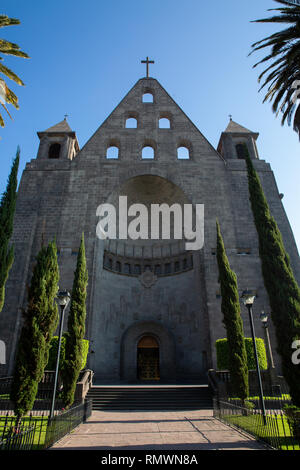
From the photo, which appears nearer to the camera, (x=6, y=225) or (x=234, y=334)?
(x=6, y=225)

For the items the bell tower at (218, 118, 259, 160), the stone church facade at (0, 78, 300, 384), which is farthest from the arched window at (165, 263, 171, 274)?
the bell tower at (218, 118, 259, 160)

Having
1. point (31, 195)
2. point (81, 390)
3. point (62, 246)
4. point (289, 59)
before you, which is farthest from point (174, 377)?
point (289, 59)

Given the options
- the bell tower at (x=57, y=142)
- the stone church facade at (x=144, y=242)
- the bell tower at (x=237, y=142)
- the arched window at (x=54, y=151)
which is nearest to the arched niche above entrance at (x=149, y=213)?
the stone church facade at (x=144, y=242)

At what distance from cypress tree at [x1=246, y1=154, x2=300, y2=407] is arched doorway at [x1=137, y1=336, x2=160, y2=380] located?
15.7 meters

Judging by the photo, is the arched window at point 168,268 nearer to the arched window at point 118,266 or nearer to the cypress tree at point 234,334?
the arched window at point 118,266

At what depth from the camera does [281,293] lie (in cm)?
963

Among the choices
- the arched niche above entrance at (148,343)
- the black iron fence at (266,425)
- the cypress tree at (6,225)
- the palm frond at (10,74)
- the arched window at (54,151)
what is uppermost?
the arched window at (54,151)

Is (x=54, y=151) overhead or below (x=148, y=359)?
overhead

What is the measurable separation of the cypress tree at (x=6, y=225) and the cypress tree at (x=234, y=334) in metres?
9.86

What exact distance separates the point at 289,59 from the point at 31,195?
66.7ft

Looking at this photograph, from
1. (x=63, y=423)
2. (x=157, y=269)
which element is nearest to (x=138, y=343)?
(x=157, y=269)

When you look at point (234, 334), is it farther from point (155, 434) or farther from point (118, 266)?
point (118, 266)

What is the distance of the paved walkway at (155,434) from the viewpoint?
7242mm

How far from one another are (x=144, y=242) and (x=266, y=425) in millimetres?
20236
